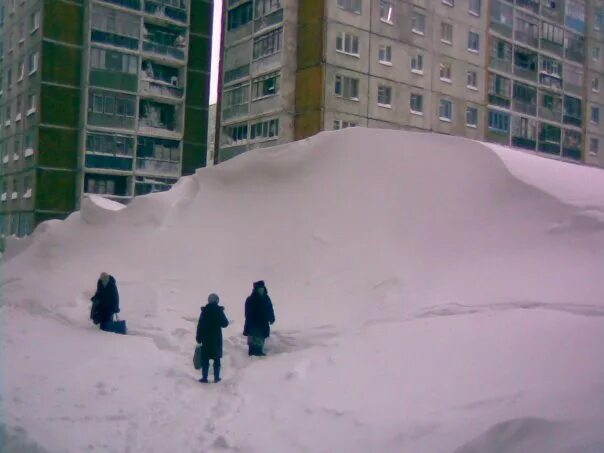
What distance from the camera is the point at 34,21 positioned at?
34.4m

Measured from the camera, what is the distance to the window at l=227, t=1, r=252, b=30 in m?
34.9

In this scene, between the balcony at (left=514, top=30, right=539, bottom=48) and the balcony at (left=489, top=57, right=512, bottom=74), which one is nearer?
the balcony at (left=489, top=57, right=512, bottom=74)

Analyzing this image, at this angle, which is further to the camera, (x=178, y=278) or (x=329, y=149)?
(x=329, y=149)

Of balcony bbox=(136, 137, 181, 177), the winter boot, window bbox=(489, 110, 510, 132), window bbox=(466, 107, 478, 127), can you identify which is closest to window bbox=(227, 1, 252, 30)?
balcony bbox=(136, 137, 181, 177)

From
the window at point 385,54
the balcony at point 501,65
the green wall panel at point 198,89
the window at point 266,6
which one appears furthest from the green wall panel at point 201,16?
the balcony at point 501,65

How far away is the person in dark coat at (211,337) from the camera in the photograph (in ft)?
29.1

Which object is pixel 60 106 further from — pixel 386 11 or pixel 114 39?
pixel 386 11

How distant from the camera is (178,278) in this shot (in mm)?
14461

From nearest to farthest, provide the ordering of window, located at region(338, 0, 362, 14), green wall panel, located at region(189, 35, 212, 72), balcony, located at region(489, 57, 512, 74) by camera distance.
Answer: window, located at region(338, 0, 362, 14), balcony, located at region(489, 57, 512, 74), green wall panel, located at region(189, 35, 212, 72)

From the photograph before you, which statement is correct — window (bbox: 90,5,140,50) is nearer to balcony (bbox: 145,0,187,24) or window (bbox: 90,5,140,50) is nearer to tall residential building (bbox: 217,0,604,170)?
balcony (bbox: 145,0,187,24)

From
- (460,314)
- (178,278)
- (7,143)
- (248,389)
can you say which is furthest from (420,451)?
(7,143)

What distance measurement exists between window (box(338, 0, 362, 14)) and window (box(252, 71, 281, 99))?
472cm

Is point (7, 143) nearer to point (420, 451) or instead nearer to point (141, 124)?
point (141, 124)

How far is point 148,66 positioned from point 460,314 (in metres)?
31.0
